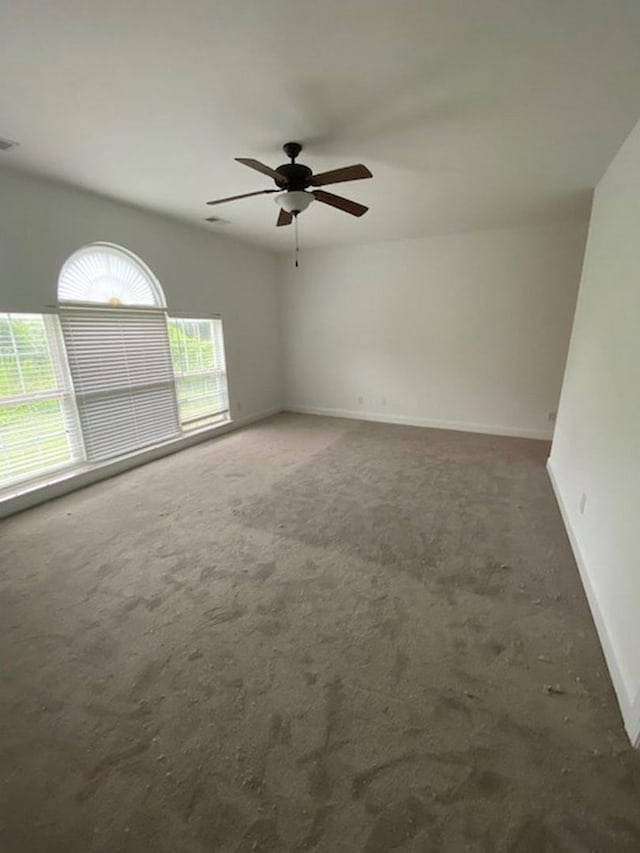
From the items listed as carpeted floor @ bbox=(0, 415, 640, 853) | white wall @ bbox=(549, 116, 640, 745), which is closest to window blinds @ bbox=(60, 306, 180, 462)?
carpeted floor @ bbox=(0, 415, 640, 853)

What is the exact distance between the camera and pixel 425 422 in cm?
538

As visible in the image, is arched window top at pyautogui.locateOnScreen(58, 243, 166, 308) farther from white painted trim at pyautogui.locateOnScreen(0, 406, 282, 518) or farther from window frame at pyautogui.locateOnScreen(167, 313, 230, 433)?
white painted trim at pyautogui.locateOnScreen(0, 406, 282, 518)

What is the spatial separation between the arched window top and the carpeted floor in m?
1.97

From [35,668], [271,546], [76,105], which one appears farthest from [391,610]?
[76,105]

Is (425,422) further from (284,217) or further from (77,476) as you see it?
(77,476)

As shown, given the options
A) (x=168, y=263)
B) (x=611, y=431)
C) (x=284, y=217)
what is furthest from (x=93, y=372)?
(x=611, y=431)

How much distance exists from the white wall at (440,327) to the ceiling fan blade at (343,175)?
3016 mm

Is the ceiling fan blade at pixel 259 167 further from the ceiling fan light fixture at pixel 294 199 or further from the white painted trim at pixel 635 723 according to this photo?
the white painted trim at pixel 635 723

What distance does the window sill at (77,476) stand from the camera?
2.97 meters

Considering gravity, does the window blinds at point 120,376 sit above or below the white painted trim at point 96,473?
above

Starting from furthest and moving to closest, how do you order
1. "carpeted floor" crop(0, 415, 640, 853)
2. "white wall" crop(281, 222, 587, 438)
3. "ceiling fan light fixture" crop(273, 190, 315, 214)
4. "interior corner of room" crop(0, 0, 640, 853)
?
1. "white wall" crop(281, 222, 587, 438)
2. "ceiling fan light fixture" crop(273, 190, 315, 214)
3. "interior corner of room" crop(0, 0, 640, 853)
4. "carpeted floor" crop(0, 415, 640, 853)

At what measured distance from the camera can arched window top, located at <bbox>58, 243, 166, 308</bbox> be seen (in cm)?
326

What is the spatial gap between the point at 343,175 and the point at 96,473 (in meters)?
3.29

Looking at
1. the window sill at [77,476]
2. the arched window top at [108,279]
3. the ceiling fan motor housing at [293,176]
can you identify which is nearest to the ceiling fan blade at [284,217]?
the ceiling fan motor housing at [293,176]
